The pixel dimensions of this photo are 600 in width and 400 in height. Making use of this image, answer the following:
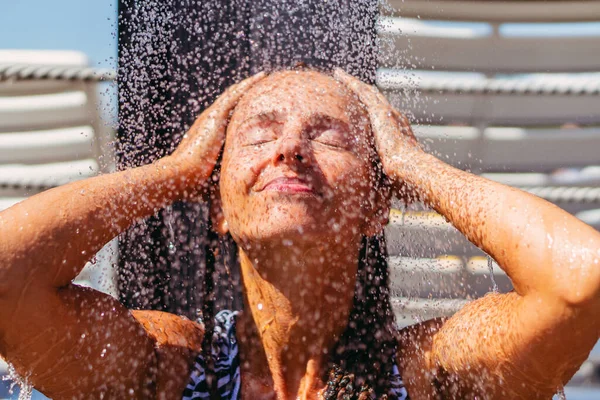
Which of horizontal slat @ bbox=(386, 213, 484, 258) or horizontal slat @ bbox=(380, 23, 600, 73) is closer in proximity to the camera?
horizontal slat @ bbox=(386, 213, 484, 258)

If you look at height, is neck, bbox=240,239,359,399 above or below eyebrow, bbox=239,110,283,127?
below

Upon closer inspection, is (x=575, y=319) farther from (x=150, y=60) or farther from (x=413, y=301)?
(x=413, y=301)

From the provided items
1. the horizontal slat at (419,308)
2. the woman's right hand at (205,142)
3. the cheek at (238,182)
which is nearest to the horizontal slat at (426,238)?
the horizontal slat at (419,308)

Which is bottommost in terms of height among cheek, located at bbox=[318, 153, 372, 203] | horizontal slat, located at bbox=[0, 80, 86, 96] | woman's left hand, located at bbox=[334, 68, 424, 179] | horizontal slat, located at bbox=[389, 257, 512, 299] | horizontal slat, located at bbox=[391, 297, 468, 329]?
horizontal slat, located at bbox=[391, 297, 468, 329]

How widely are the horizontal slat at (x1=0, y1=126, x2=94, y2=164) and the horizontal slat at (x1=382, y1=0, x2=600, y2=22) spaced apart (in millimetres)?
1805

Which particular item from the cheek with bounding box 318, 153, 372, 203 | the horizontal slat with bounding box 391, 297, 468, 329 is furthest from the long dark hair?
the horizontal slat with bounding box 391, 297, 468, 329

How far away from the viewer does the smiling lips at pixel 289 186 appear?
7.29ft

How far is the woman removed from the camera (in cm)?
198

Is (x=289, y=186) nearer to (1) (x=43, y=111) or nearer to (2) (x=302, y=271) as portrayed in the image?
(2) (x=302, y=271)

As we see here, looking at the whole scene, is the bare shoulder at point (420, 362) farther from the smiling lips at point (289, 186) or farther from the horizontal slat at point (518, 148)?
the horizontal slat at point (518, 148)

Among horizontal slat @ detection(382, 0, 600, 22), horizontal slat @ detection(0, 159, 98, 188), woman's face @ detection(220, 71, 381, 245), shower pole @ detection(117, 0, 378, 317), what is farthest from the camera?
horizontal slat @ detection(382, 0, 600, 22)

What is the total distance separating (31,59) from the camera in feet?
13.7

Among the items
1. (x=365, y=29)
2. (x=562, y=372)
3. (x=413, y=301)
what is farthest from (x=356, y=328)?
(x=413, y=301)

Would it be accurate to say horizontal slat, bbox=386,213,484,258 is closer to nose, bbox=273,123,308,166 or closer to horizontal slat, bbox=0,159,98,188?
horizontal slat, bbox=0,159,98,188
